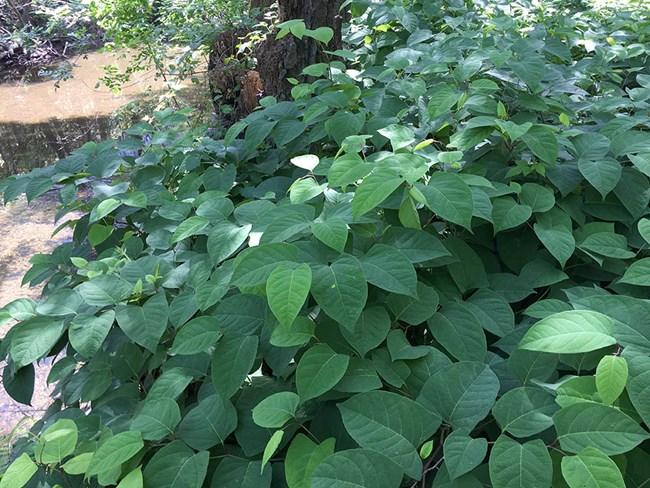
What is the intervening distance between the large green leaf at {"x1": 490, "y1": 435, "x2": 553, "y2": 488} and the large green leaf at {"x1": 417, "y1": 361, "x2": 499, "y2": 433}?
0.08m

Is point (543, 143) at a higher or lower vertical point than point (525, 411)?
higher

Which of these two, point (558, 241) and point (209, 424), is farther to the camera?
point (558, 241)

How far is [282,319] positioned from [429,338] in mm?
386

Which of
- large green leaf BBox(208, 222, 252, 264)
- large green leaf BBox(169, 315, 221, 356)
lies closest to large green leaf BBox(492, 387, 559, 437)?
large green leaf BBox(169, 315, 221, 356)

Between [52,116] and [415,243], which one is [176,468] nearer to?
[415,243]

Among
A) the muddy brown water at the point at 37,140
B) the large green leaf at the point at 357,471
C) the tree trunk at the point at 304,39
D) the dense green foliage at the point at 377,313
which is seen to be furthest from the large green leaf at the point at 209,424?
the muddy brown water at the point at 37,140

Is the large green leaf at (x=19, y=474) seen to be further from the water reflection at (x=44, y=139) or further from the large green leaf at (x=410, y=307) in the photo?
the water reflection at (x=44, y=139)

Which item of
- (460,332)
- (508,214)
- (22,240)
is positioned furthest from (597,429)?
(22,240)

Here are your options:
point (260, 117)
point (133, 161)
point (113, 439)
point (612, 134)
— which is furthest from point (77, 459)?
point (612, 134)

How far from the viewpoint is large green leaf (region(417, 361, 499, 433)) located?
0.77 metres

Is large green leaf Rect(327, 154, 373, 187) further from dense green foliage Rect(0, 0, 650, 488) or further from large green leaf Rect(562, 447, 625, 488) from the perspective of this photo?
large green leaf Rect(562, 447, 625, 488)

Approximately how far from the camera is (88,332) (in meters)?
1.00

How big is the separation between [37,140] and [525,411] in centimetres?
805

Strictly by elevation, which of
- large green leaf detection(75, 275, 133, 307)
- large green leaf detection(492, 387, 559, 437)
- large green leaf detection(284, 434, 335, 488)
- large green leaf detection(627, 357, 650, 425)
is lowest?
large green leaf detection(284, 434, 335, 488)
